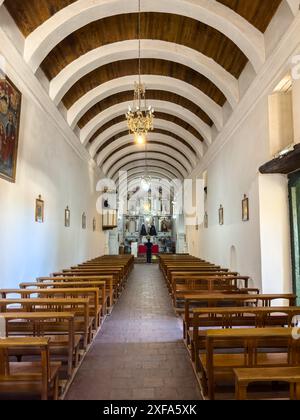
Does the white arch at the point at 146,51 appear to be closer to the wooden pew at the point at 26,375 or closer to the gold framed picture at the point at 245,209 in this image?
the gold framed picture at the point at 245,209

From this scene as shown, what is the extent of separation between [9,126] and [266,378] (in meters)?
5.13

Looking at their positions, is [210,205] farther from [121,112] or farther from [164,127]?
[121,112]

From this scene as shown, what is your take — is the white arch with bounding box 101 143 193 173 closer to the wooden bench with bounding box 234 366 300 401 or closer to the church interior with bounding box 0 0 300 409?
the church interior with bounding box 0 0 300 409

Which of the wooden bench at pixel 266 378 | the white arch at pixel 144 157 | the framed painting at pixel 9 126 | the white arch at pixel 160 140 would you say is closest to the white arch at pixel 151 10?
the framed painting at pixel 9 126

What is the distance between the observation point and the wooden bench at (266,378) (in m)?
1.81

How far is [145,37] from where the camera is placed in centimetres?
749

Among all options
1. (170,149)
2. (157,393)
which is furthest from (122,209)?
(157,393)

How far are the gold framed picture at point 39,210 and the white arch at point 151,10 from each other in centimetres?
276

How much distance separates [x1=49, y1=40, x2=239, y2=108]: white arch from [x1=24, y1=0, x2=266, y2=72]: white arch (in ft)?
4.24

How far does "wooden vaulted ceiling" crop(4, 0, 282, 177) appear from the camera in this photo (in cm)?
576

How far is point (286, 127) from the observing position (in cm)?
584

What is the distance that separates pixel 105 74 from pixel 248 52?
429 centimetres

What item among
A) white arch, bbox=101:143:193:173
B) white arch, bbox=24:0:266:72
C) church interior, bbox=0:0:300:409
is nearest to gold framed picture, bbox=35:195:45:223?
church interior, bbox=0:0:300:409

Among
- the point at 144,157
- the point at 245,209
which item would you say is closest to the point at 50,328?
the point at 245,209
